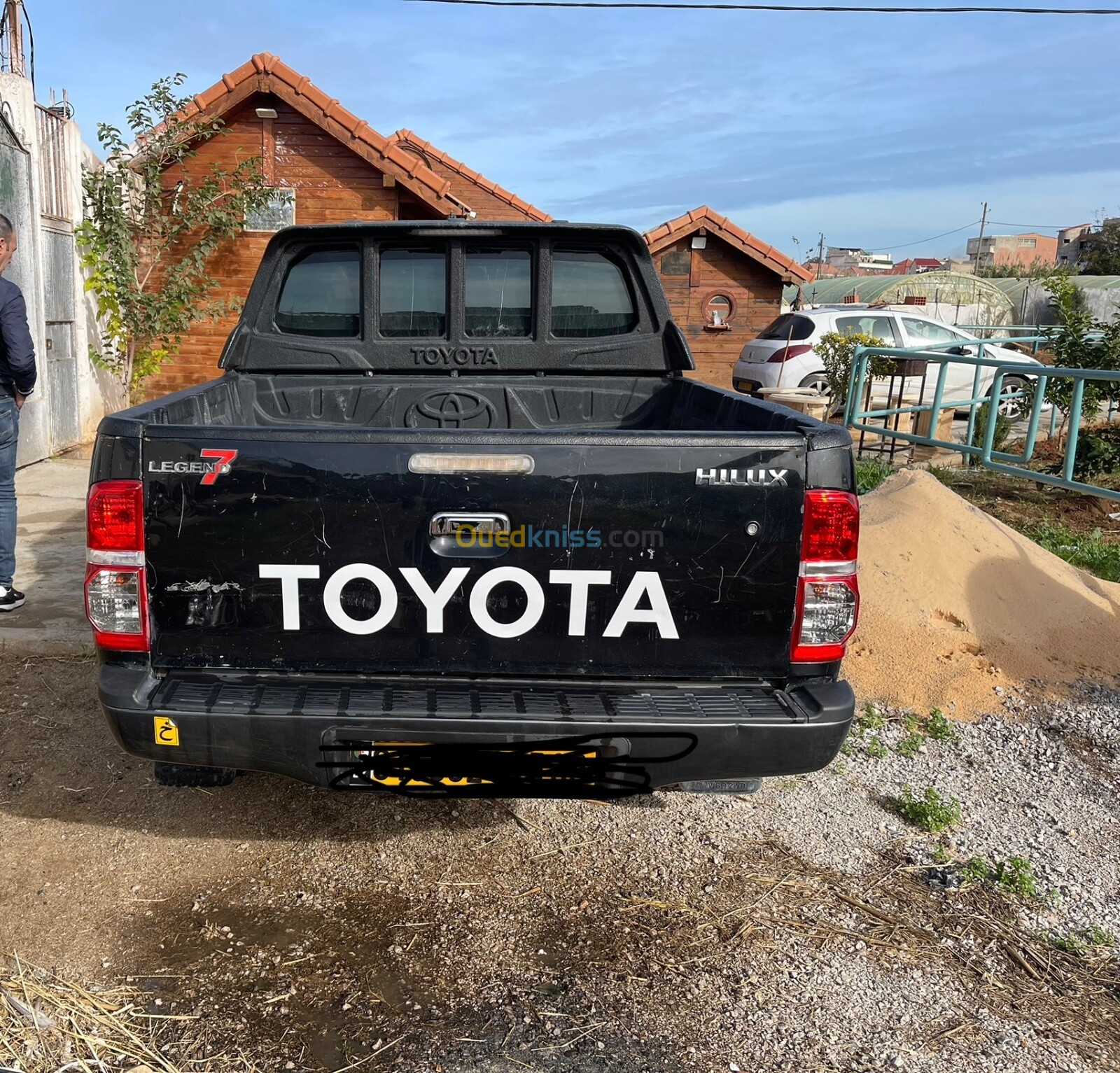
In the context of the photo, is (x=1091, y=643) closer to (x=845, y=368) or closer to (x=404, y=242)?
(x=404, y=242)

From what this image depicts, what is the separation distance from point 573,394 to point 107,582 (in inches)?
92.2

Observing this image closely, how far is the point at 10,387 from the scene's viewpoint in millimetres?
5152

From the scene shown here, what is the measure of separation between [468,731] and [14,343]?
3.79m

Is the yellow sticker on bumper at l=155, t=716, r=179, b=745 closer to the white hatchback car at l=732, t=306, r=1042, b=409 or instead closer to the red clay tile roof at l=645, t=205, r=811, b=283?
the white hatchback car at l=732, t=306, r=1042, b=409

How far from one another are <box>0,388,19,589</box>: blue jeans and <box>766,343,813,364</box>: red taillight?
11.3m

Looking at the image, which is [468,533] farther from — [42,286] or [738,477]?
[42,286]

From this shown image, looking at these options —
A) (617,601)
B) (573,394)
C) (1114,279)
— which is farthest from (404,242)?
(1114,279)

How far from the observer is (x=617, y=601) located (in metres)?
2.67

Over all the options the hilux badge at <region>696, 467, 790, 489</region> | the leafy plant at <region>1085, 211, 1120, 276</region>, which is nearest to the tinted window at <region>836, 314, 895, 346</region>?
the hilux badge at <region>696, 467, 790, 489</region>

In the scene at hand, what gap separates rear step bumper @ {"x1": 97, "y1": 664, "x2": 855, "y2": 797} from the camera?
256cm

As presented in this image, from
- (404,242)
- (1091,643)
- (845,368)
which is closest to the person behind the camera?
(404,242)

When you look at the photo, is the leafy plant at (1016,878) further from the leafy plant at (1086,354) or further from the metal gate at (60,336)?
the metal gate at (60,336)

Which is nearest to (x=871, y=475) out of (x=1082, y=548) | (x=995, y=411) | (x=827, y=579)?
(x=995, y=411)

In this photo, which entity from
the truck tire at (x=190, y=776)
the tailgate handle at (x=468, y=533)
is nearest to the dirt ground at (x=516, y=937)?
the truck tire at (x=190, y=776)
